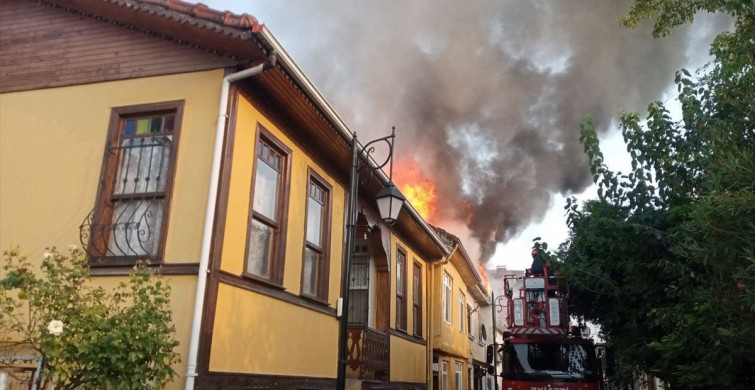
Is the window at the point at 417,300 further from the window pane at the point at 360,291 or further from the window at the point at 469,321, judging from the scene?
the window at the point at 469,321

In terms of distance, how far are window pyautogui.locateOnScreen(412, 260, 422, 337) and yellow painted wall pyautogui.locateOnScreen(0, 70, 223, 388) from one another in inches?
390

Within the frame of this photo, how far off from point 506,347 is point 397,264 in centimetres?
339

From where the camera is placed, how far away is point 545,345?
42.0ft

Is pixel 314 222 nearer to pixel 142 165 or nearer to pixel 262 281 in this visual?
pixel 262 281

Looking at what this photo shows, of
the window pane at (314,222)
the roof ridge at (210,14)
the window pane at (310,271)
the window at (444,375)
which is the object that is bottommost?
the window at (444,375)

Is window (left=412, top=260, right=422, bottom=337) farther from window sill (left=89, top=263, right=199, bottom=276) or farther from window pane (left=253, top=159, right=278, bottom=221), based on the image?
window sill (left=89, top=263, right=199, bottom=276)

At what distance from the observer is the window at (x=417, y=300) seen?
16156mm

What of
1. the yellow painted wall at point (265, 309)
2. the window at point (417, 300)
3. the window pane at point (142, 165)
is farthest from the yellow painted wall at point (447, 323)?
the window pane at point (142, 165)

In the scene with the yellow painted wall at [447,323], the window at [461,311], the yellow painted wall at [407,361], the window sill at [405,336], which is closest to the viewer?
the yellow painted wall at [407,361]

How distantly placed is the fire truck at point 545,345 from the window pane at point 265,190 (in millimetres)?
6246

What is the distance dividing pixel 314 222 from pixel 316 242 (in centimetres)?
34

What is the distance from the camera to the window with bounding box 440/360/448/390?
1894cm

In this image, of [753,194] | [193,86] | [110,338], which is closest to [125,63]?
[193,86]

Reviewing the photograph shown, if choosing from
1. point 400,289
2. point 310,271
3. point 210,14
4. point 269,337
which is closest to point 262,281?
point 269,337
